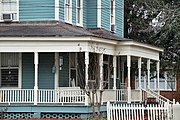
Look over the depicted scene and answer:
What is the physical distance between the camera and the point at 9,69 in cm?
2908

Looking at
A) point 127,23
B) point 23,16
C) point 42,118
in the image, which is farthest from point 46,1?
point 127,23

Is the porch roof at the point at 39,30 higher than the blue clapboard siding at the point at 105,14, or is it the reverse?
the blue clapboard siding at the point at 105,14

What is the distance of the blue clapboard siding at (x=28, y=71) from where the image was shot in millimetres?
28891

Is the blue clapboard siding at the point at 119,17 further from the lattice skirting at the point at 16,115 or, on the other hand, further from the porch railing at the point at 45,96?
the lattice skirting at the point at 16,115

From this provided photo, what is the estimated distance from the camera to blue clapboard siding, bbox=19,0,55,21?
95.6ft

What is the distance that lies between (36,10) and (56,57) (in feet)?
9.47

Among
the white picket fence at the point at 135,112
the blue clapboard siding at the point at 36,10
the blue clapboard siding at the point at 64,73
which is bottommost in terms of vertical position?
the white picket fence at the point at 135,112

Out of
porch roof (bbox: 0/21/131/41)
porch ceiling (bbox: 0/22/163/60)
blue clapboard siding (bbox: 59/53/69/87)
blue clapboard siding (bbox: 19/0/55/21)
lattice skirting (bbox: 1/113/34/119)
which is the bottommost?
lattice skirting (bbox: 1/113/34/119)

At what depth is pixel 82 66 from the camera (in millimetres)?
29547

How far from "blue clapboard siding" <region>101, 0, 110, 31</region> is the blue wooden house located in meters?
0.43

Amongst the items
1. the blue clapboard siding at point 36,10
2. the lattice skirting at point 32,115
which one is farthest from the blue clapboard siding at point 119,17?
the lattice skirting at point 32,115

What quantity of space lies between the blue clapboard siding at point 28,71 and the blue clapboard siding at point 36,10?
209 centimetres

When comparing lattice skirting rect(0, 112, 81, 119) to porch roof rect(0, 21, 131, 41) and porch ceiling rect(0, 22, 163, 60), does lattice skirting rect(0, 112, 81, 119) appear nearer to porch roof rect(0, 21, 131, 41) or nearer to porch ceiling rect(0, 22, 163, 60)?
porch ceiling rect(0, 22, 163, 60)

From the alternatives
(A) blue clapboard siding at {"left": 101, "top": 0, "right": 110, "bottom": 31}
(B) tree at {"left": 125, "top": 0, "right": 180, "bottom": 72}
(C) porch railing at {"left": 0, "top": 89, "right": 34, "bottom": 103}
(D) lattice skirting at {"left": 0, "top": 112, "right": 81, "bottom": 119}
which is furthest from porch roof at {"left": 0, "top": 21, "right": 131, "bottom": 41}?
(B) tree at {"left": 125, "top": 0, "right": 180, "bottom": 72}
